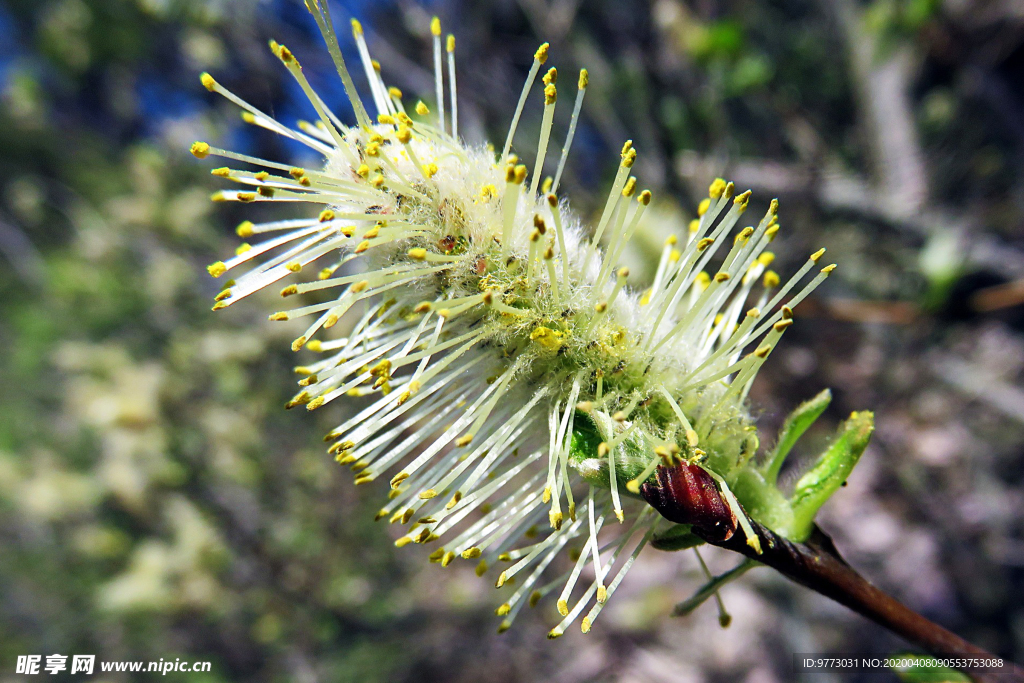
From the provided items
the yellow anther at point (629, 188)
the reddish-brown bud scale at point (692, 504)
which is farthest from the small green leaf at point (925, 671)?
the yellow anther at point (629, 188)

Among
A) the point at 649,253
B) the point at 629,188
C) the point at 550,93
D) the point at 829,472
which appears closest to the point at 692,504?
the point at 829,472

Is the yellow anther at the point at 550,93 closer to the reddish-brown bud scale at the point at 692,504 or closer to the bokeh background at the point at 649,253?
the reddish-brown bud scale at the point at 692,504

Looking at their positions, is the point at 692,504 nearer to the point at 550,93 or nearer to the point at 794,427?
the point at 794,427

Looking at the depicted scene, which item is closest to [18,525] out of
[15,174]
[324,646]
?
[324,646]

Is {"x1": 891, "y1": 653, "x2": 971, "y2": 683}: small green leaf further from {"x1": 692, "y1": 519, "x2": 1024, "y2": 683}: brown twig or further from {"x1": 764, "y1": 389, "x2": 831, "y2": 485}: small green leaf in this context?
Result: {"x1": 764, "y1": 389, "x2": 831, "y2": 485}: small green leaf

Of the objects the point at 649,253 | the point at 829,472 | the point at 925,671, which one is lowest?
the point at 925,671

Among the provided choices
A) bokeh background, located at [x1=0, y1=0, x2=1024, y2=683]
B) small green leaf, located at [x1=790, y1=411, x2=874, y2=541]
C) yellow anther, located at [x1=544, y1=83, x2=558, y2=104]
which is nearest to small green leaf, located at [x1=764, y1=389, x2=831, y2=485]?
small green leaf, located at [x1=790, y1=411, x2=874, y2=541]
